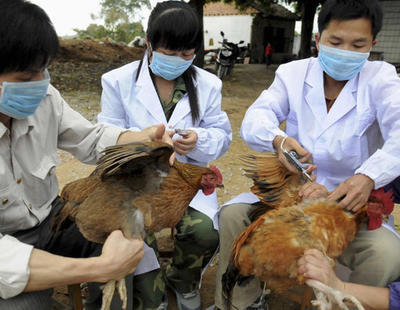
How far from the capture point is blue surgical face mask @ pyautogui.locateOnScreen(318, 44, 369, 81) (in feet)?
7.64

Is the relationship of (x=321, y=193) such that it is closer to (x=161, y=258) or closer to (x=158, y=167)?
(x=158, y=167)

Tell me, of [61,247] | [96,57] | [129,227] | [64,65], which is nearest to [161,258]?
[61,247]

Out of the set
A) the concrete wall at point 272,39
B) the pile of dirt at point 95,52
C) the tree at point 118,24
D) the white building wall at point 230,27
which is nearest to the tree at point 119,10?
the tree at point 118,24

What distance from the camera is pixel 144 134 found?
2318mm

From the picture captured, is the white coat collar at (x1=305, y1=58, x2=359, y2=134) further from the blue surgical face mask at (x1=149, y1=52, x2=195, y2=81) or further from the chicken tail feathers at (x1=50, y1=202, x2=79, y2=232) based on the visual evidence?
the chicken tail feathers at (x1=50, y1=202, x2=79, y2=232)

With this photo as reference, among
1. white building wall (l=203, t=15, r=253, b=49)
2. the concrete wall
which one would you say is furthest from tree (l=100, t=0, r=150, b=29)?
the concrete wall

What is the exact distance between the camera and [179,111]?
9.48ft

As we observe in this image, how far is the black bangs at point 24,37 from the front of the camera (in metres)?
1.59

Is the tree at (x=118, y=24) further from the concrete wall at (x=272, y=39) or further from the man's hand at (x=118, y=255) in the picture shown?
the man's hand at (x=118, y=255)

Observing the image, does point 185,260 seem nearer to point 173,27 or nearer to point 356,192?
point 356,192

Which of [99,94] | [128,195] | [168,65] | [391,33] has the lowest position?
[99,94]

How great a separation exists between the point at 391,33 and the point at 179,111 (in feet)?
46.5

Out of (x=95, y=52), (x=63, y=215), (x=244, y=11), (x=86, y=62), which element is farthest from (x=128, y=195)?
(x=244, y=11)

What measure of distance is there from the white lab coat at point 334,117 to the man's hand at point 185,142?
0.43m
